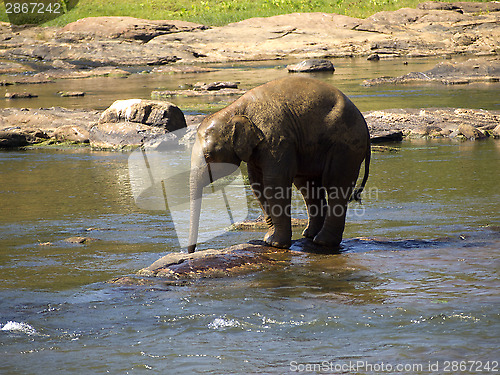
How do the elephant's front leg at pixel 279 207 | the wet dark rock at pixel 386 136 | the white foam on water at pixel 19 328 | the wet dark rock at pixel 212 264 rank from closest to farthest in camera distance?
the white foam on water at pixel 19 328 → the wet dark rock at pixel 212 264 → the elephant's front leg at pixel 279 207 → the wet dark rock at pixel 386 136

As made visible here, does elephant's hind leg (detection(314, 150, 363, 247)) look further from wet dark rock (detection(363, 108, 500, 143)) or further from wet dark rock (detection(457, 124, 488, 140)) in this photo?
wet dark rock (detection(457, 124, 488, 140))

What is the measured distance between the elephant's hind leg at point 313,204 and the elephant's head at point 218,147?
105 cm

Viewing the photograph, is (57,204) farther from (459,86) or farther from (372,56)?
(372,56)

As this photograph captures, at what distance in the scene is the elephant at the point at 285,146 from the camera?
290 inches

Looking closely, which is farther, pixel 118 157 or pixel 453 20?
pixel 453 20

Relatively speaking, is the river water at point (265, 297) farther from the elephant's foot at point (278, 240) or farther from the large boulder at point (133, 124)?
the large boulder at point (133, 124)

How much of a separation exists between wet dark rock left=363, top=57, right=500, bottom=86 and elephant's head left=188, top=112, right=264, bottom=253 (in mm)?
22167

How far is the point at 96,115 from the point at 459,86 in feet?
46.7

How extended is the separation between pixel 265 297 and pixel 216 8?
58.2 m

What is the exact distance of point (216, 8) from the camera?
6172 cm

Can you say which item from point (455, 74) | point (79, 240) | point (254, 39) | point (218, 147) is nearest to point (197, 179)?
point (218, 147)

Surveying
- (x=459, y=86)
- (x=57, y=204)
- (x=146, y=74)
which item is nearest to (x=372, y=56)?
(x=146, y=74)

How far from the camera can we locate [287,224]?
7578 mm

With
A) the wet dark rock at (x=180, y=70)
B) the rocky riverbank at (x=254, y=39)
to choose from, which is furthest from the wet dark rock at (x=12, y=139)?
the rocky riverbank at (x=254, y=39)
